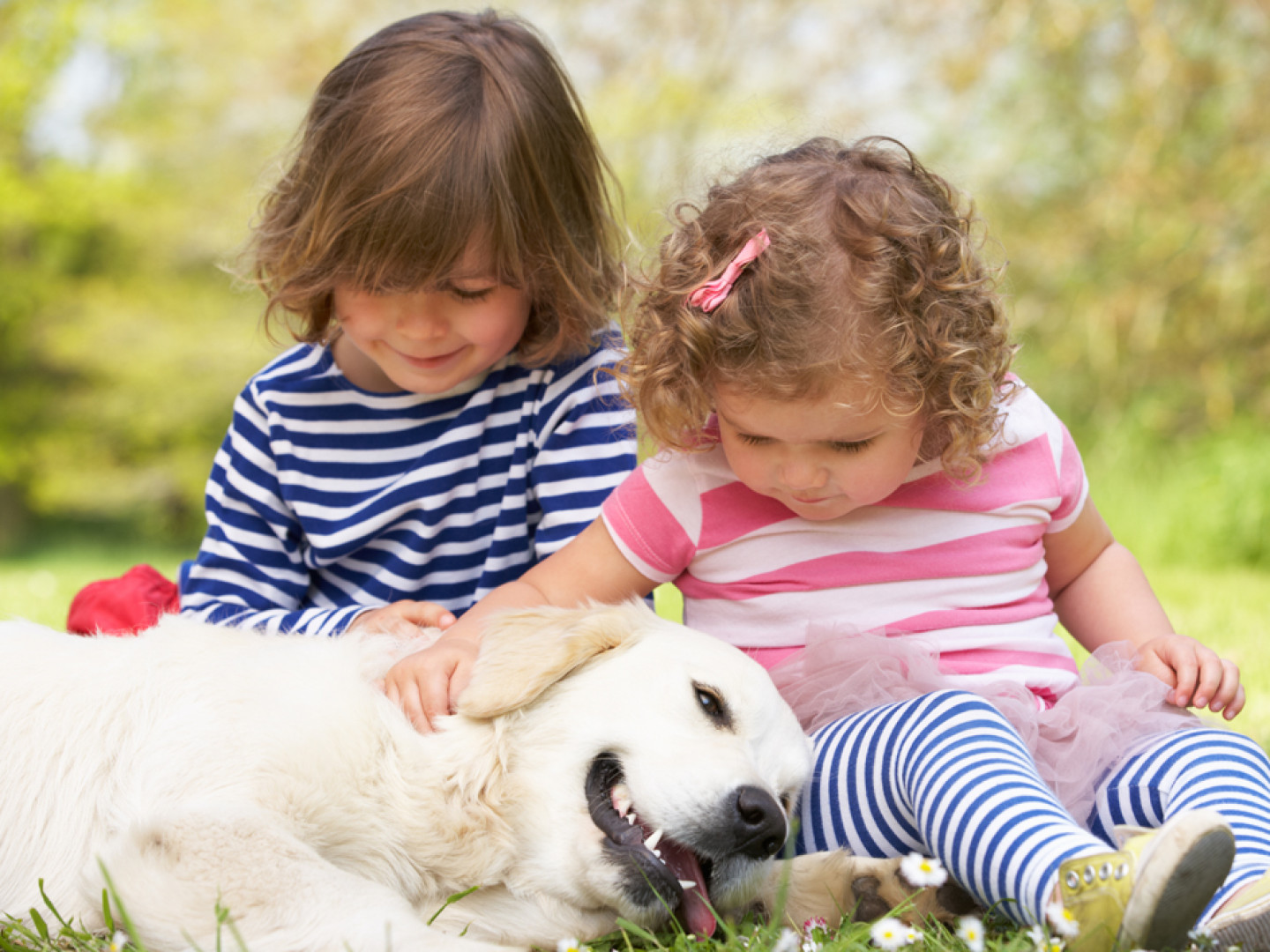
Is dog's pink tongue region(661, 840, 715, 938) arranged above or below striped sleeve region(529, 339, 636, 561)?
below

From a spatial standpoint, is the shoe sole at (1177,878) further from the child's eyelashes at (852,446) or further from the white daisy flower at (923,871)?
the child's eyelashes at (852,446)

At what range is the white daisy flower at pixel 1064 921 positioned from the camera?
1.55 m

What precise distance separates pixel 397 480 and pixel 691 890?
172cm

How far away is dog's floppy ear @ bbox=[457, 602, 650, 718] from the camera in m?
2.13

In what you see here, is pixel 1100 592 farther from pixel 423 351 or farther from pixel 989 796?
pixel 423 351

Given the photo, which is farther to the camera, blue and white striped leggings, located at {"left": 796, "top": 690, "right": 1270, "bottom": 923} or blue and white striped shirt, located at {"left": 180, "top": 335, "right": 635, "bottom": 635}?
blue and white striped shirt, located at {"left": 180, "top": 335, "right": 635, "bottom": 635}

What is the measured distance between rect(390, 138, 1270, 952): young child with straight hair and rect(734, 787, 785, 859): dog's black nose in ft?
0.87

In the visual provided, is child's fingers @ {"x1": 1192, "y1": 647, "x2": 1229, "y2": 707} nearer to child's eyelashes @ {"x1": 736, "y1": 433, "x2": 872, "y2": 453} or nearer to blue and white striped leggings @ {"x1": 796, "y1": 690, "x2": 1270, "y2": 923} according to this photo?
blue and white striped leggings @ {"x1": 796, "y1": 690, "x2": 1270, "y2": 923}

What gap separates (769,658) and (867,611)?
0.87 ft

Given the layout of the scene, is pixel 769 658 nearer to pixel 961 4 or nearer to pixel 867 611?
pixel 867 611

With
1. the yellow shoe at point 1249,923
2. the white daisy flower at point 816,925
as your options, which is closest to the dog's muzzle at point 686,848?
the white daisy flower at point 816,925

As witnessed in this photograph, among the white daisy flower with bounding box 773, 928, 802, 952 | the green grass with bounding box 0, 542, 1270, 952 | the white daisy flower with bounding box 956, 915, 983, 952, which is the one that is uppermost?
the white daisy flower with bounding box 956, 915, 983, 952

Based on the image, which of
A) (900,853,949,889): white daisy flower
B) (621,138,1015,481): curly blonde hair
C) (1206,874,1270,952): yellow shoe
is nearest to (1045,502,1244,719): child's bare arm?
(621,138,1015,481): curly blonde hair

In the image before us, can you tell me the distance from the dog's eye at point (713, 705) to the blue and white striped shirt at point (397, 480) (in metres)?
1.17
